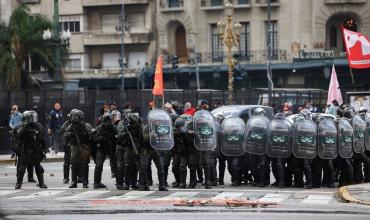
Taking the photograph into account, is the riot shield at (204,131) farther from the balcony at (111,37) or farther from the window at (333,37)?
the balcony at (111,37)

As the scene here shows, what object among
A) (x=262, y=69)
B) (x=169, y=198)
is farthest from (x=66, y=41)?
(x=169, y=198)

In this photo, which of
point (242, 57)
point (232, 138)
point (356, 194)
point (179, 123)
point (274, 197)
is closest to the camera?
point (274, 197)

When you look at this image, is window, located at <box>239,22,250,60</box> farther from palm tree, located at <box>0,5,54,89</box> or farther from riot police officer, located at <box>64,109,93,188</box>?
riot police officer, located at <box>64,109,93,188</box>

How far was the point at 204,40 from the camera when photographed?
7112 cm

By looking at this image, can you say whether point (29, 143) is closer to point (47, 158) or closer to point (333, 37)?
point (47, 158)

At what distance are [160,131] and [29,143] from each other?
119 inches

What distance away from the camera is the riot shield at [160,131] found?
2086cm

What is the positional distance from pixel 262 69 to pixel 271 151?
46.2 meters

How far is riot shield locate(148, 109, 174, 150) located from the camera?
2086 centimetres

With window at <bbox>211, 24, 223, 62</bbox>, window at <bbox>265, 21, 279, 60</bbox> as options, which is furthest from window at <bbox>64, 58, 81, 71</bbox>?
window at <bbox>265, 21, 279, 60</bbox>

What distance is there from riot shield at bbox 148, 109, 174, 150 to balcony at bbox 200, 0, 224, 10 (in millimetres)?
49537

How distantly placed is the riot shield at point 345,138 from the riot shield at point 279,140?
3.48 feet

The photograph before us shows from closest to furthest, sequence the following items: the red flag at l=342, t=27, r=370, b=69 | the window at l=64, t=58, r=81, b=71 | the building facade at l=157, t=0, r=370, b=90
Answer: the red flag at l=342, t=27, r=370, b=69 → the building facade at l=157, t=0, r=370, b=90 → the window at l=64, t=58, r=81, b=71

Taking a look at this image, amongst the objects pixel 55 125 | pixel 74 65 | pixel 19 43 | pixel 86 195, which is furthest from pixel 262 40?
pixel 86 195
